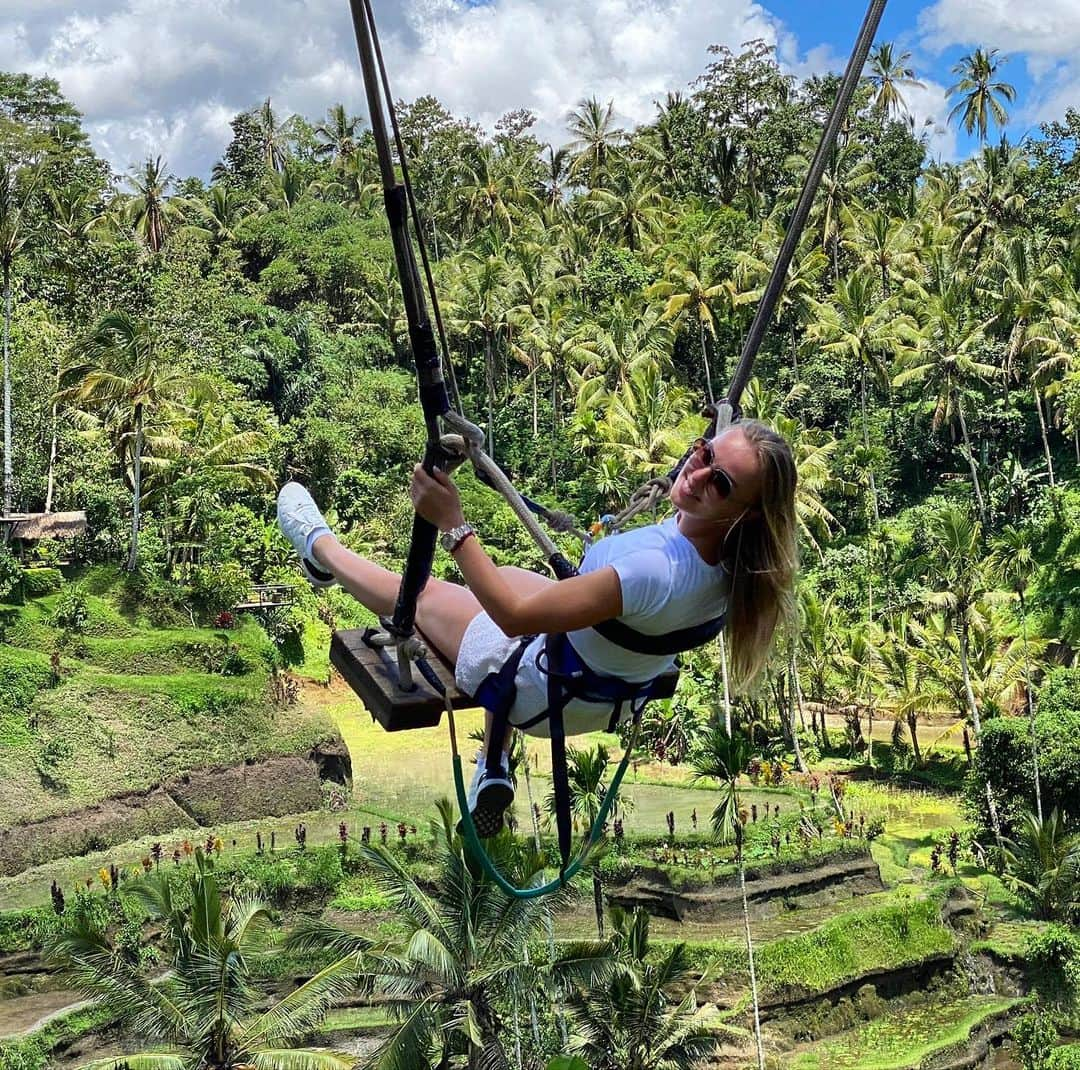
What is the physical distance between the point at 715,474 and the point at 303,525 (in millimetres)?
1114

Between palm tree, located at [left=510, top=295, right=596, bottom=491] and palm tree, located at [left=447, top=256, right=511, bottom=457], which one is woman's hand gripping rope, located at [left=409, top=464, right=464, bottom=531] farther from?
palm tree, located at [left=447, top=256, right=511, bottom=457]

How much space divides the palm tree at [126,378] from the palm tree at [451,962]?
38.5 feet

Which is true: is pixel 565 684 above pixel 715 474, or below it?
below

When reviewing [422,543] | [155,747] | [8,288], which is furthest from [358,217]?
[422,543]

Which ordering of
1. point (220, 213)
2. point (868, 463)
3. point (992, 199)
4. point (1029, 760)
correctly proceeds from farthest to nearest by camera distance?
point (220, 213)
point (992, 199)
point (868, 463)
point (1029, 760)

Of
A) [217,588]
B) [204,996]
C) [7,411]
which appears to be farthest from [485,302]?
[204,996]

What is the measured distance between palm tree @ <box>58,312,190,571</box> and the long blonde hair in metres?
19.2

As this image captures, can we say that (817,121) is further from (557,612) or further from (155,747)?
(557,612)

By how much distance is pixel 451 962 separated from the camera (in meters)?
10.9

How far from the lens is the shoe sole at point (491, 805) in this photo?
2.82m

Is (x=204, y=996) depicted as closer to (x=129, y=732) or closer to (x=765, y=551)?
(x=129, y=732)

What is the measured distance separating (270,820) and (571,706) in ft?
56.0

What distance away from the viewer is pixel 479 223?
39.5 meters

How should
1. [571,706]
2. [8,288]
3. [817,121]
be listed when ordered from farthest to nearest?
[817,121], [8,288], [571,706]
